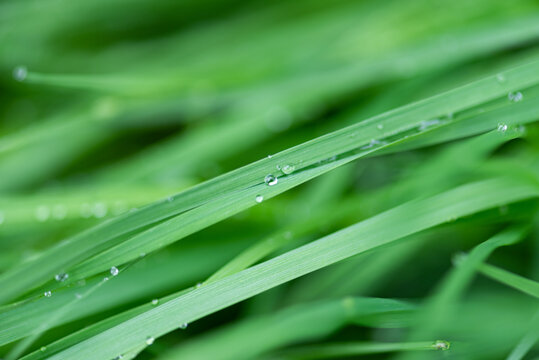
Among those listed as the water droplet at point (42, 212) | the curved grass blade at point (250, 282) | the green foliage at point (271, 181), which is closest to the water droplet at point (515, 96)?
the green foliage at point (271, 181)

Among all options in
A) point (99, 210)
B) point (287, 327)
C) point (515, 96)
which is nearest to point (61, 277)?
point (99, 210)

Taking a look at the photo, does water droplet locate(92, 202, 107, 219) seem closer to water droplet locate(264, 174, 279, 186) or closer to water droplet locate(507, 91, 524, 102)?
water droplet locate(264, 174, 279, 186)

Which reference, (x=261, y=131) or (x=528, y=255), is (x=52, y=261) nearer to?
(x=261, y=131)

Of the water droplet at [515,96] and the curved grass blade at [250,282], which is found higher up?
the water droplet at [515,96]

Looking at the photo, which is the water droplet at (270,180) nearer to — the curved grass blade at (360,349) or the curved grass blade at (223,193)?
the curved grass blade at (223,193)

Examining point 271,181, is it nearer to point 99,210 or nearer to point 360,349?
point 360,349

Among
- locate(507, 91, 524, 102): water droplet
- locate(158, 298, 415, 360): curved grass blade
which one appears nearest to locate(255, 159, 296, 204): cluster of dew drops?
locate(158, 298, 415, 360): curved grass blade
